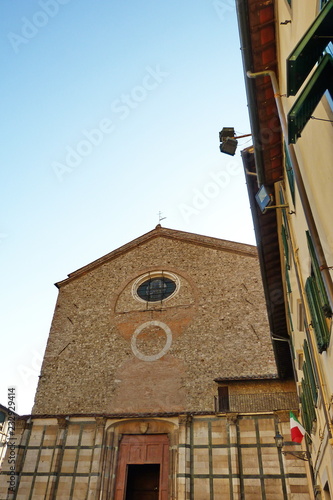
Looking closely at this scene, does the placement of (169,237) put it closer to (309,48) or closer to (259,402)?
(259,402)

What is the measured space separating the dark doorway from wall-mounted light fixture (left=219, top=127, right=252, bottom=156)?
1186cm

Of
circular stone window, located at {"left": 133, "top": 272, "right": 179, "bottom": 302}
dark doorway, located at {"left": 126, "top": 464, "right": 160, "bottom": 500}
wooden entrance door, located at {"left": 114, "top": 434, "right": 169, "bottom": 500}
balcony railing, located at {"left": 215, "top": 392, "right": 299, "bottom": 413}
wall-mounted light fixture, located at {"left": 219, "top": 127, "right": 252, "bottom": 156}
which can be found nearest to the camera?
wall-mounted light fixture, located at {"left": 219, "top": 127, "right": 252, "bottom": 156}

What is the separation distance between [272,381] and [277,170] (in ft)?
29.6

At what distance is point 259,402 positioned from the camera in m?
14.0

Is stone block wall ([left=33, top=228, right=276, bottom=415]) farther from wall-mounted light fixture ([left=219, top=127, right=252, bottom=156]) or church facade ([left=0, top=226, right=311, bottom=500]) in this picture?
wall-mounted light fixture ([left=219, top=127, right=252, bottom=156])

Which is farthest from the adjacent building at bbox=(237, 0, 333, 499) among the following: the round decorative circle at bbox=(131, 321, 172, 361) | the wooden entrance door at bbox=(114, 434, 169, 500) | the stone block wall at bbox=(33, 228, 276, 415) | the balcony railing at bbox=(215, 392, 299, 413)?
the round decorative circle at bbox=(131, 321, 172, 361)

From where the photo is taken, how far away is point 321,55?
3.32 m

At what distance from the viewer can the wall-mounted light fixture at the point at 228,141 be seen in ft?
26.5

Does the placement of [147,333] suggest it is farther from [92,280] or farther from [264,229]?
[264,229]

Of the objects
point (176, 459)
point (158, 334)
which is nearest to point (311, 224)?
point (176, 459)

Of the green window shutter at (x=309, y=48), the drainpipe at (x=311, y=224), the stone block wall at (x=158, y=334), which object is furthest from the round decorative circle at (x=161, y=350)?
the green window shutter at (x=309, y=48)

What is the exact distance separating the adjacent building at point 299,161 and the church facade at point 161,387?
17.2ft

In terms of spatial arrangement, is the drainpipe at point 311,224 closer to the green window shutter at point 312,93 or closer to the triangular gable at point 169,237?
the green window shutter at point 312,93

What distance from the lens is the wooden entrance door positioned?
46.5 ft
